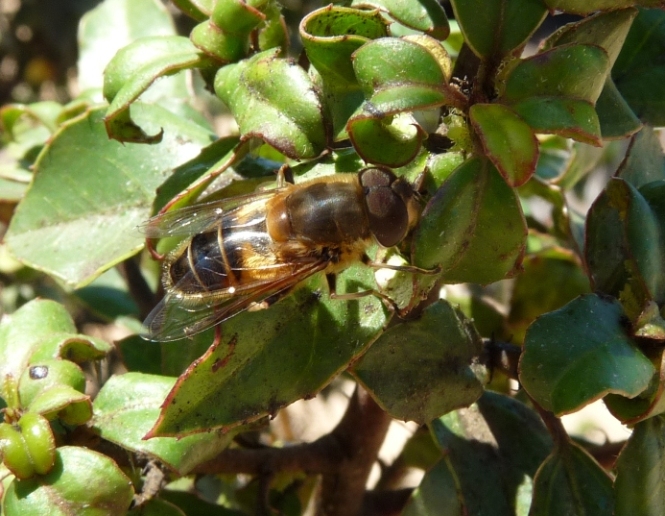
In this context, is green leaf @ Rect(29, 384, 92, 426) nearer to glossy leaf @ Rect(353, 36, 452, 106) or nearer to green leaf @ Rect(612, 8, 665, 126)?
glossy leaf @ Rect(353, 36, 452, 106)

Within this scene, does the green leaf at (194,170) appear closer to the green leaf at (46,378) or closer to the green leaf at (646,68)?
the green leaf at (46,378)

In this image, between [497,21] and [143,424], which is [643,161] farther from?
[143,424]

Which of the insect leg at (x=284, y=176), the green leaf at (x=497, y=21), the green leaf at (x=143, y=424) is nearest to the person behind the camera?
the green leaf at (x=497, y=21)

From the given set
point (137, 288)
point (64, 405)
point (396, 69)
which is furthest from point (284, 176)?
point (137, 288)

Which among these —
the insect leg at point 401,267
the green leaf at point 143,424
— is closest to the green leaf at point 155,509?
the green leaf at point 143,424

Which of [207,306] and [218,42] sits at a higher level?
[218,42]

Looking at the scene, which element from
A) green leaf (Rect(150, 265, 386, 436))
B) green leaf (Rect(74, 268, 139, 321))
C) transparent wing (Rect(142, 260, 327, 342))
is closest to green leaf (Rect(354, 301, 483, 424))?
green leaf (Rect(150, 265, 386, 436))
